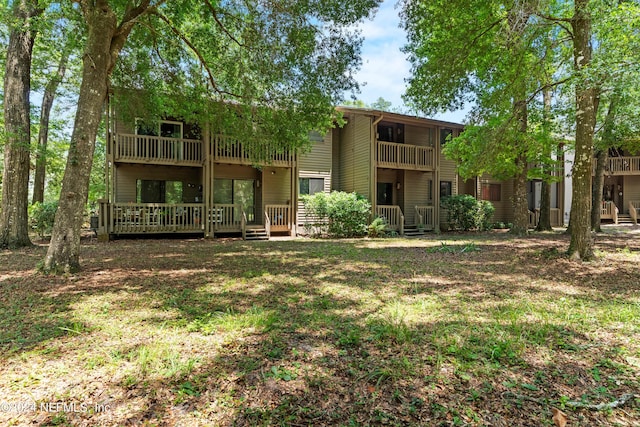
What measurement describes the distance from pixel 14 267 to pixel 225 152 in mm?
8334

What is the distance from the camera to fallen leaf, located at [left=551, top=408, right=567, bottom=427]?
2.07 meters

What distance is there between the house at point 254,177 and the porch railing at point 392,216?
0.05 metres

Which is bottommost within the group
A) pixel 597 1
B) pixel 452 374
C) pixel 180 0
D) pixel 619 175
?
pixel 452 374

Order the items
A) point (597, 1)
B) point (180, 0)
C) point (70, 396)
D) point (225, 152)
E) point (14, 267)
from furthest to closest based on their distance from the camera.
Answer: point (225, 152), point (180, 0), point (14, 267), point (597, 1), point (70, 396)

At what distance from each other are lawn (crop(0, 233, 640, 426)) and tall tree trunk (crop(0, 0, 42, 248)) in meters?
4.88

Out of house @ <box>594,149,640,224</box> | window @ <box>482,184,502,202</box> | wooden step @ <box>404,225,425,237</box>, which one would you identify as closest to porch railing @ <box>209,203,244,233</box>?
wooden step @ <box>404,225,425,237</box>

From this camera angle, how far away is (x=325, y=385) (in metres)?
2.47

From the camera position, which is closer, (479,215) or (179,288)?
(179,288)

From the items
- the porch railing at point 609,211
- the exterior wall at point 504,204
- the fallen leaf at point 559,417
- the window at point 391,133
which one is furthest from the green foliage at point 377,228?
the porch railing at point 609,211

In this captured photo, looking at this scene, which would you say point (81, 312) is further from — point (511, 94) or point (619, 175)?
point (619, 175)

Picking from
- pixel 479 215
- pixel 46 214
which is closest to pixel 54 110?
pixel 46 214

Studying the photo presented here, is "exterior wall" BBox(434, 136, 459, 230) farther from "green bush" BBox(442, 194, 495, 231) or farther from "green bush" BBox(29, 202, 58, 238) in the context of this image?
"green bush" BBox(29, 202, 58, 238)

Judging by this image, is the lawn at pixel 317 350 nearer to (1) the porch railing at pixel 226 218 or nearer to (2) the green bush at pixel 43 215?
(1) the porch railing at pixel 226 218

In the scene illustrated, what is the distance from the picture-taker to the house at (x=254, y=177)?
504 inches
